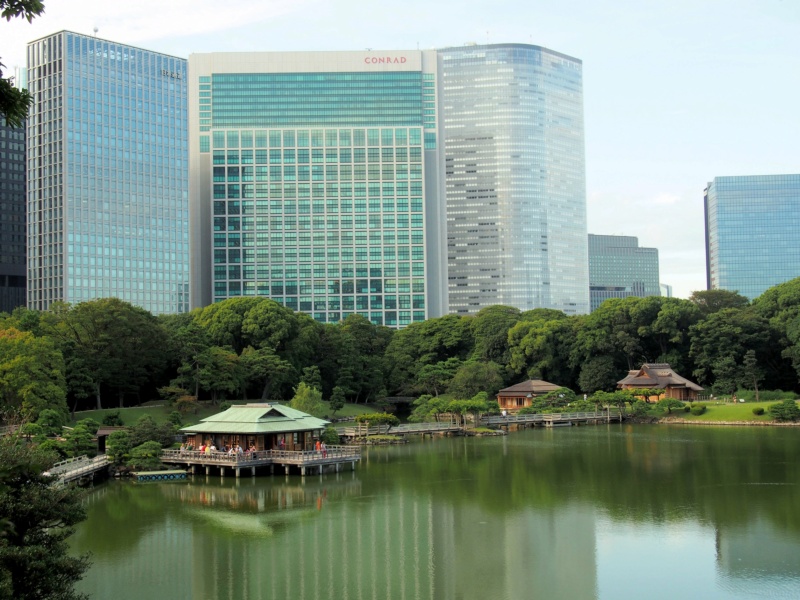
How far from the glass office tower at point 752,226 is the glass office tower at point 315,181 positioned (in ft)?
263

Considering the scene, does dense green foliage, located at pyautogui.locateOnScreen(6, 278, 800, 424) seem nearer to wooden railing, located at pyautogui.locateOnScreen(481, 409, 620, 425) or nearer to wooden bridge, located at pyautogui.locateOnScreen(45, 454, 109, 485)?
wooden railing, located at pyautogui.locateOnScreen(481, 409, 620, 425)

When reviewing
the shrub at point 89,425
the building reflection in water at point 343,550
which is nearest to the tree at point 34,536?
the building reflection in water at point 343,550

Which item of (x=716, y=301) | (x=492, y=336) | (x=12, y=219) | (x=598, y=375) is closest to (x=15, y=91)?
(x=598, y=375)

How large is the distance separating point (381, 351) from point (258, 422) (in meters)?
41.4

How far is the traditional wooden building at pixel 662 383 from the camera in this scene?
74.8 meters

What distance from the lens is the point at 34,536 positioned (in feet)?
60.1

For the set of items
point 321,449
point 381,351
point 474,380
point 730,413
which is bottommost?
point 730,413

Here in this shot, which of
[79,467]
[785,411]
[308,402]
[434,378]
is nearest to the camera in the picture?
[79,467]

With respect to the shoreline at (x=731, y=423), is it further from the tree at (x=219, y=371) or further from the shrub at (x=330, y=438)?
the tree at (x=219, y=371)

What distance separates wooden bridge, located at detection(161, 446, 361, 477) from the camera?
140 ft

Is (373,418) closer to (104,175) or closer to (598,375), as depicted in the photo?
(598,375)

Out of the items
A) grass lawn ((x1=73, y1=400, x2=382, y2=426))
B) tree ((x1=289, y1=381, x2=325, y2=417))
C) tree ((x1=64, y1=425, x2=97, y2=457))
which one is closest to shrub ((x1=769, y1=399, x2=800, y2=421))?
tree ((x1=289, y1=381, x2=325, y2=417))

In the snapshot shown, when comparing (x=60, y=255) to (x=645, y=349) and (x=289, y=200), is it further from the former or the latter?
(x=645, y=349)

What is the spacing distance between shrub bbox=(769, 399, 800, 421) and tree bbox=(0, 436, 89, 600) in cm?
5552
